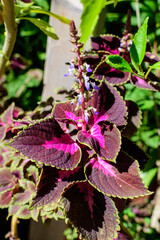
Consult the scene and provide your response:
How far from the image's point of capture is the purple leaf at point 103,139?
1.81 feet

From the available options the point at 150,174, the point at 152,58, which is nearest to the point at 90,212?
the point at 152,58

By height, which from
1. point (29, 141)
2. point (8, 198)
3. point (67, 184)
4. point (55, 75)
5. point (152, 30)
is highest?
point (152, 30)

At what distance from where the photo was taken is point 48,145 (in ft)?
1.87

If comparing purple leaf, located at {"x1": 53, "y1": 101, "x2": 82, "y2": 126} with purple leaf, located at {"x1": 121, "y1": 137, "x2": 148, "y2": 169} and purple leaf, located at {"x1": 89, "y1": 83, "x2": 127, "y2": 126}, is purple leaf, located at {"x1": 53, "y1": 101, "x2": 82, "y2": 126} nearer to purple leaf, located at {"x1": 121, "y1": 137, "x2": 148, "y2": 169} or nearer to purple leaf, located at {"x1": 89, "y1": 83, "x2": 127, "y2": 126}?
purple leaf, located at {"x1": 89, "y1": 83, "x2": 127, "y2": 126}

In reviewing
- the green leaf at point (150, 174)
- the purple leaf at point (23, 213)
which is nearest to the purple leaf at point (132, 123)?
the purple leaf at point (23, 213)

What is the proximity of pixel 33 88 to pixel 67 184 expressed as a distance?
112 centimetres

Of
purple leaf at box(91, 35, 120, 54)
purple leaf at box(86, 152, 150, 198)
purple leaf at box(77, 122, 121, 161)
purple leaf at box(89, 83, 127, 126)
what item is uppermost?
purple leaf at box(91, 35, 120, 54)

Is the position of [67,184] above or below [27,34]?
below

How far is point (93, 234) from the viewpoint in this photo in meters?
0.57

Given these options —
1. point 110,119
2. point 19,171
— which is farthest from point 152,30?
point 19,171

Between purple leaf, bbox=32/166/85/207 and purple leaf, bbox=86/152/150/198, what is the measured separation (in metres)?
0.04

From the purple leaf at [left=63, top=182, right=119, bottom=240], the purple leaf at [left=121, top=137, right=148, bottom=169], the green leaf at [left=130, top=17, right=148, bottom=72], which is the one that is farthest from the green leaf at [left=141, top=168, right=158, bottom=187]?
the green leaf at [left=130, top=17, right=148, bottom=72]

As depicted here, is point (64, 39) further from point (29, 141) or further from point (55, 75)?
point (29, 141)

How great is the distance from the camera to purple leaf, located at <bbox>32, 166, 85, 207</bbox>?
584mm
